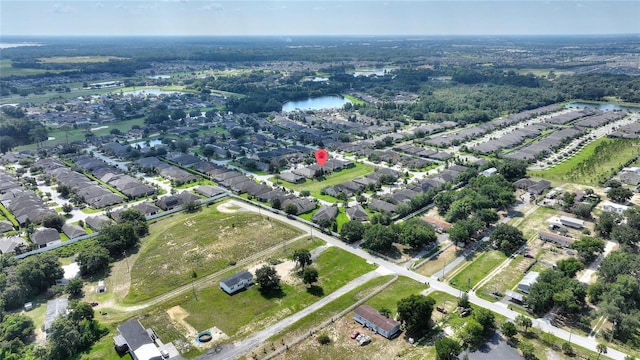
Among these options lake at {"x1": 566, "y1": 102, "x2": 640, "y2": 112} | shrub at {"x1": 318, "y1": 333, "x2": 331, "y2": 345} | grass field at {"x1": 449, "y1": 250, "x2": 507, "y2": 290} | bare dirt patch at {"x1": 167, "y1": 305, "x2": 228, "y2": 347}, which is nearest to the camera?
shrub at {"x1": 318, "y1": 333, "x2": 331, "y2": 345}

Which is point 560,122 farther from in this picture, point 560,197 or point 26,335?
point 26,335

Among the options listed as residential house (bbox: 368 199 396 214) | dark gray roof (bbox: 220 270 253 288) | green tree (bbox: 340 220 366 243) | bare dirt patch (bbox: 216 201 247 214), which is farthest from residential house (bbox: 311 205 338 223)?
dark gray roof (bbox: 220 270 253 288)

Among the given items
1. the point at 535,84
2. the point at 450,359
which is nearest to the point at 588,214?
the point at 450,359

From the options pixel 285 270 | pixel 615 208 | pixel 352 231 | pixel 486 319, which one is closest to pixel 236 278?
pixel 285 270

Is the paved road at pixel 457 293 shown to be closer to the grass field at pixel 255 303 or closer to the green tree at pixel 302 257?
the grass field at pixel 255 303

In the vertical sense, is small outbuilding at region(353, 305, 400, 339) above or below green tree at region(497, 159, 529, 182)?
below

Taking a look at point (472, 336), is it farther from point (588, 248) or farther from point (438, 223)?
point (438, 223)

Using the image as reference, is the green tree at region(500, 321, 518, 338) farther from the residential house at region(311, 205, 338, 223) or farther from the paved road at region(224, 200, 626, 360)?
the residential house at region(311, 205, 338, 223)
